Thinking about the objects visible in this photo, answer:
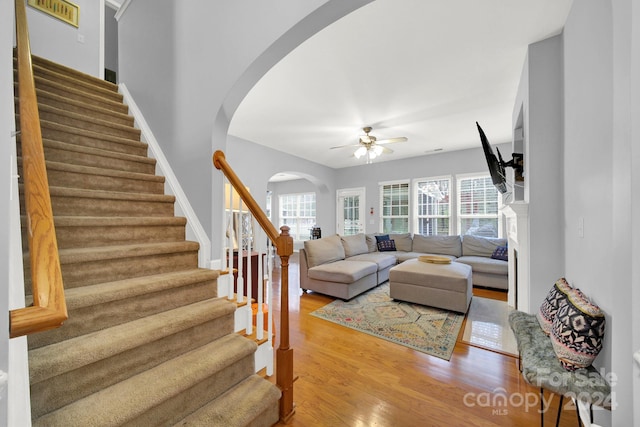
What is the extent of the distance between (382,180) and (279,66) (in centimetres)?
471

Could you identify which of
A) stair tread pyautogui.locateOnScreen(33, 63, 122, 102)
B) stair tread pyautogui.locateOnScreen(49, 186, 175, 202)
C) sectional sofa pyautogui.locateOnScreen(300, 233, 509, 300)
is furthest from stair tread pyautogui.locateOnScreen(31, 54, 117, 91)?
sectional sofa pyautogui.locateOnScreen(300, 233, 509, 300)

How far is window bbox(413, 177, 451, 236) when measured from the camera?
19.4 ft

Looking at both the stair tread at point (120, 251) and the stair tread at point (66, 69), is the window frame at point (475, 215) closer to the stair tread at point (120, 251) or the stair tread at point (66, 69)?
the stair tread at point (120, 251)

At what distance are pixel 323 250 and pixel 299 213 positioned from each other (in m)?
4.95

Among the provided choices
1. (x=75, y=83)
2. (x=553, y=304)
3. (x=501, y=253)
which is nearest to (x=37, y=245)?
(x=553, y=304)

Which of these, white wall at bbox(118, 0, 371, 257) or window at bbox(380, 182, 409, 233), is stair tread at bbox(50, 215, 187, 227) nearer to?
white wall at bbox(118, 0, 371, 257)

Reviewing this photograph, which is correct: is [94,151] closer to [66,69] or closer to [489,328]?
[66,69]

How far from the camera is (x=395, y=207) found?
6672 millimetres

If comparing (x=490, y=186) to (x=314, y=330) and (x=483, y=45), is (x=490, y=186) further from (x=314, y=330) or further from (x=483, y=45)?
(x=314, y=330)

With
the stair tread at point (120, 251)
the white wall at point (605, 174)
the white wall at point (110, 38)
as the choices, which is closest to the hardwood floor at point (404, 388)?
the white wall at point (605, 174)

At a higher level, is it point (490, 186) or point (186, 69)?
point (186, 69)

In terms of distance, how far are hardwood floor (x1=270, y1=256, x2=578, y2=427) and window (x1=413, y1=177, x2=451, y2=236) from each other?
159 inches

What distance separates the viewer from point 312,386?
183cm

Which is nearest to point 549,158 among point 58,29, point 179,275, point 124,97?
point 179,275
